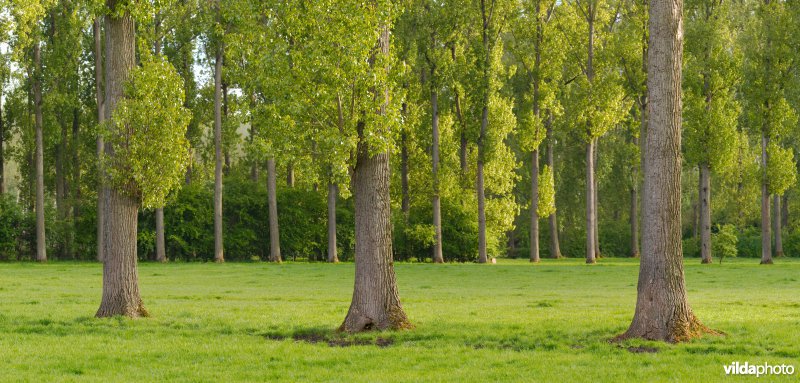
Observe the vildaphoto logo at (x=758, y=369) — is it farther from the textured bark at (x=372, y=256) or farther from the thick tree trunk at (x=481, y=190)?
the thick tree trunk at (x=481, y=190)

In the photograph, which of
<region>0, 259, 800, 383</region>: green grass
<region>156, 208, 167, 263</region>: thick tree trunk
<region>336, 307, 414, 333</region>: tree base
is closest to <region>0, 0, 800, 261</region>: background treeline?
<region>156, 208, 167, 263</region>: thick tree trunk

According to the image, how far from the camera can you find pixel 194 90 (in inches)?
1977

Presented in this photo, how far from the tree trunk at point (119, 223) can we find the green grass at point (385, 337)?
0.60 metres

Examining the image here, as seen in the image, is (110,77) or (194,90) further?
(194,90)

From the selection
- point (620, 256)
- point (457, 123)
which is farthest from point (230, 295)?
point (620, 256)

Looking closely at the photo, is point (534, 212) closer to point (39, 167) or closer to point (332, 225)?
point (332, 225)

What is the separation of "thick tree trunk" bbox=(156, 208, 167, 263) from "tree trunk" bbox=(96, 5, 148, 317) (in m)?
26.5

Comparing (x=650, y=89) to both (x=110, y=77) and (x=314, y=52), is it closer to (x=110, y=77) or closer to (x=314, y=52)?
(x=314, y=52)

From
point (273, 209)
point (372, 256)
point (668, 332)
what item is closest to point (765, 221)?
point (273, 209)

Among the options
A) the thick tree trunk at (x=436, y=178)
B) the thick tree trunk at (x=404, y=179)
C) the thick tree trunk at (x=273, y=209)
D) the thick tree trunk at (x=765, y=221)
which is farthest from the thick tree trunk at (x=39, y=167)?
the thick tree trunk at (x=765, y=221)

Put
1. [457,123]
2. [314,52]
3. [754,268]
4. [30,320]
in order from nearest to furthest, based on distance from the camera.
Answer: [314,52] < [30,320] < [754,268] < [457,123]

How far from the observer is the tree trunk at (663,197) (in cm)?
1388

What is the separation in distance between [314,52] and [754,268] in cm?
2773

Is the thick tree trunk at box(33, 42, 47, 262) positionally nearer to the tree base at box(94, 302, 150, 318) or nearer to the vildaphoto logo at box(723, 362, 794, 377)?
the tree base at box(94, 302, 150, 318)
